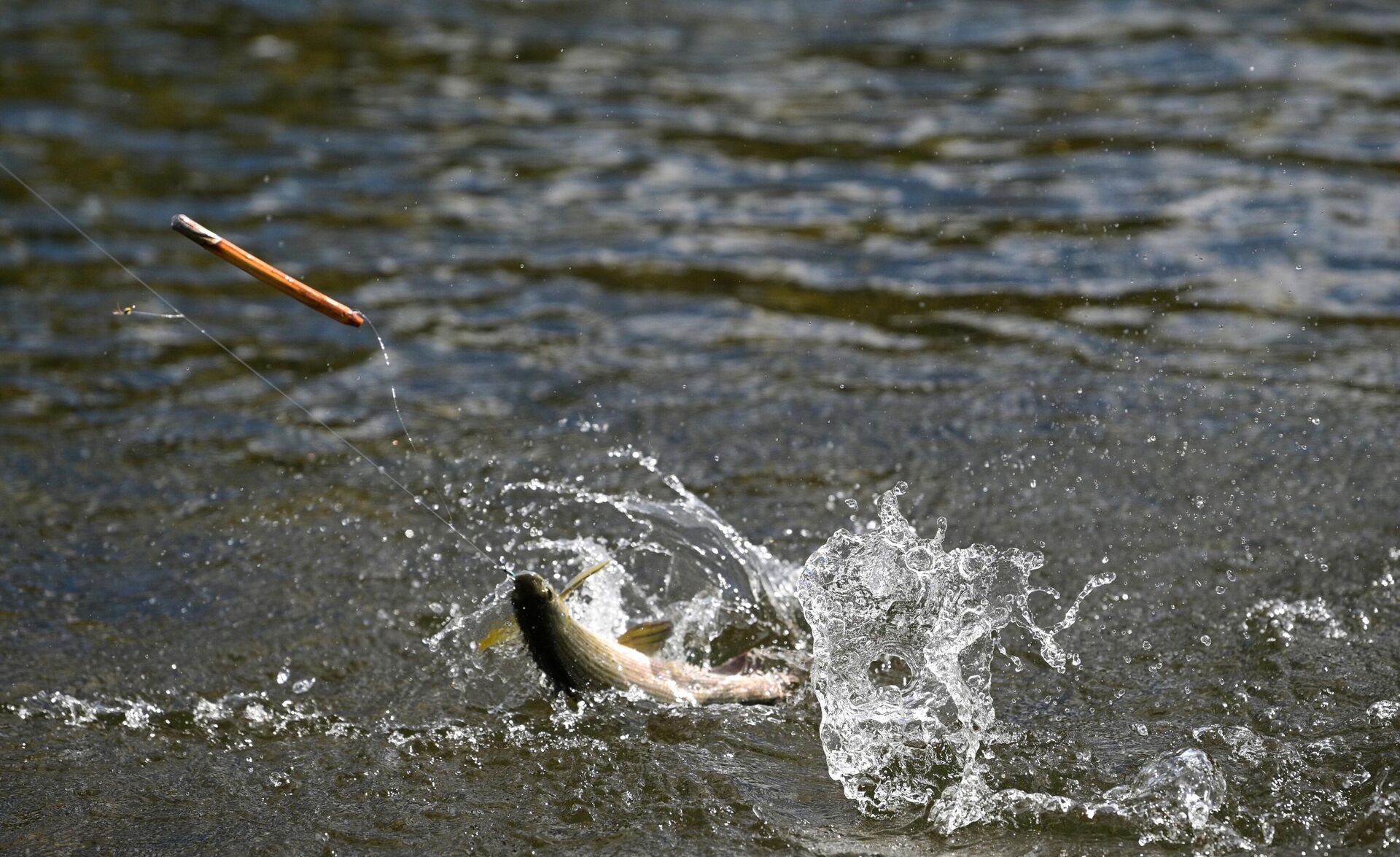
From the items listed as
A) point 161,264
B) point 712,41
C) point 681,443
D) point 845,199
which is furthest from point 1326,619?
point 712,41

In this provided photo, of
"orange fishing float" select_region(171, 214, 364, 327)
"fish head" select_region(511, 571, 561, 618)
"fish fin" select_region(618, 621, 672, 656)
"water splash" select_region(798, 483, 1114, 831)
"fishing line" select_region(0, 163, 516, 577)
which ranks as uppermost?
"orange fishing float" select_region(171, 214, 364, 327)

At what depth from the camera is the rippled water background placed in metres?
3.81

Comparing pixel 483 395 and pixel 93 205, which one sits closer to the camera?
pixel 483 395

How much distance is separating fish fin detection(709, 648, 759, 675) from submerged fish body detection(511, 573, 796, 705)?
1cm

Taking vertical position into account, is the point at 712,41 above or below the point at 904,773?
above

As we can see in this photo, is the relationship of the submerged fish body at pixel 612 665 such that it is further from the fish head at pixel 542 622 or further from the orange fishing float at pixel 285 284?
the orange fishing float at pixel 285 284

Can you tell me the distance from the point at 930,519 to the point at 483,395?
7.28ft

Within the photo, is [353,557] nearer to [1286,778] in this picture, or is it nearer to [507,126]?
[1286,778]

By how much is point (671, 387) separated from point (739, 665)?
2.31 m

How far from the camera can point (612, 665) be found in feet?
12.4

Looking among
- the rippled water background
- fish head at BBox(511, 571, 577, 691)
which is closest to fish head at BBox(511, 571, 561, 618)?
fish head at BBox(511, 571, 577, 691)

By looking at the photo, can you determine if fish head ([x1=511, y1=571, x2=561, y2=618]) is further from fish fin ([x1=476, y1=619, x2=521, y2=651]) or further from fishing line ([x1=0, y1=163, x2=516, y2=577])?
fishing line ([x1=0, y1=163, x2=516, y2=577])

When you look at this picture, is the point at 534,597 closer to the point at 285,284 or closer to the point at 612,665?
the point at 612,665

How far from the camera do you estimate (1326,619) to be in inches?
169
